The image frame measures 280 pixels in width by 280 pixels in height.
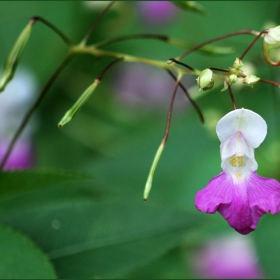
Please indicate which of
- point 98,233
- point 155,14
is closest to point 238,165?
point 98,233

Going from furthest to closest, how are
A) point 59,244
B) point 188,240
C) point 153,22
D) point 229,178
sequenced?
point 153,22, point 188,240, point 59,244, point 229,178

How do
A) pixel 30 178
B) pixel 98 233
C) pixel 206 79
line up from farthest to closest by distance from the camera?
pixel 98 233 < pixel 30 178 < pixel 206 79

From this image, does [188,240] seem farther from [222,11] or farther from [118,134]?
[222,11]

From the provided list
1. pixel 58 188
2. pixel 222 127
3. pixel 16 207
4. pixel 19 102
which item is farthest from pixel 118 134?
pixel 222 127

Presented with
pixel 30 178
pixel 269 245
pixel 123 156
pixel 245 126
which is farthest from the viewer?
pixel 123 156

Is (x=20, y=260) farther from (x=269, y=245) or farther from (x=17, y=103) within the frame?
(x=17, y=103)

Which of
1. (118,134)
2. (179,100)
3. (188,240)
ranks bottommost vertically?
(188,240)

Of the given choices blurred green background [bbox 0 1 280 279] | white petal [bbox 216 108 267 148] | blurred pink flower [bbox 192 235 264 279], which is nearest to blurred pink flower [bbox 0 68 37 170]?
blurred green background [bbox 0 1 280 279]
